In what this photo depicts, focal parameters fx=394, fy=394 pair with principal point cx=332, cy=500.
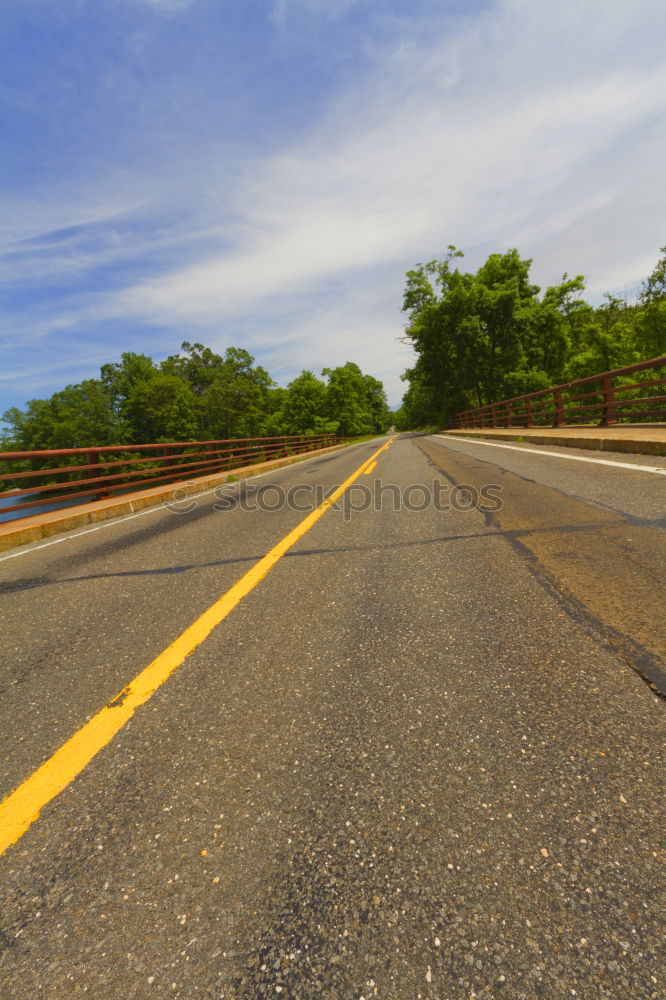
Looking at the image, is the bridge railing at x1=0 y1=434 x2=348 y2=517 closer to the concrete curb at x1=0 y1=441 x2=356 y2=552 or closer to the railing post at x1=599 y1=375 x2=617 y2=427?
the concrete curb at x1=0 y1=441 x2=356 y2=552

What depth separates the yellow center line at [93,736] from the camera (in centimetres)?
131

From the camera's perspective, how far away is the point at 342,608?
2.59 metres

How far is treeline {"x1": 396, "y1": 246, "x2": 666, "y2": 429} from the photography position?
108ft

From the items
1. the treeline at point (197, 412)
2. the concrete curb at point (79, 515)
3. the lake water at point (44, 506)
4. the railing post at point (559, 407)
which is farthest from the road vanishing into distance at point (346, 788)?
the treeline at point (197, 412)

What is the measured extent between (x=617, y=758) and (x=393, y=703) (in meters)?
0.78

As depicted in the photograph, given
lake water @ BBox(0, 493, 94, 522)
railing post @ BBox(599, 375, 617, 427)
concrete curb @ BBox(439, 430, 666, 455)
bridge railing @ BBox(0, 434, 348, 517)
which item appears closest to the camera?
bridge railing @ BBox(0, 434, 348, 517)

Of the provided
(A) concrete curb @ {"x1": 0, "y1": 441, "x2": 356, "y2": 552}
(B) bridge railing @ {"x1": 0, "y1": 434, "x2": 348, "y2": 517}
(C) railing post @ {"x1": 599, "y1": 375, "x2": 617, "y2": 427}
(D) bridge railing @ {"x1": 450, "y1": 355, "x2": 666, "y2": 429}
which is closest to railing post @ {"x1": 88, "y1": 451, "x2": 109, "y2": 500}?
(B) bridge railing @ {"x1": 0, "y1": 434, "x2": 348, "y2": 517}

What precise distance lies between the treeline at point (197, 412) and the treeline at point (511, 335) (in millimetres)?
16744

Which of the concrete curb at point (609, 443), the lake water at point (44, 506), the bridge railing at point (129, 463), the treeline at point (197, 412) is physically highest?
the treeline at point (197, 412)

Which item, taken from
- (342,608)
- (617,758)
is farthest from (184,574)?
(617,758)

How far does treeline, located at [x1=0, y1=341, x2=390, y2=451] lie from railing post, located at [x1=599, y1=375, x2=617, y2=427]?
39.9 m

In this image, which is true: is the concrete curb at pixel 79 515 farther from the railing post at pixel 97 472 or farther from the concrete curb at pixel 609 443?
the concrete curb at pixel 609 443

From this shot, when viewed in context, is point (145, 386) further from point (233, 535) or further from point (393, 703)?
point (393, 703)

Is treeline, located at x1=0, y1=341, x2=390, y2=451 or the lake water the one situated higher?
treeline, located at x1=0, y1=341, x2=390, y2=451
